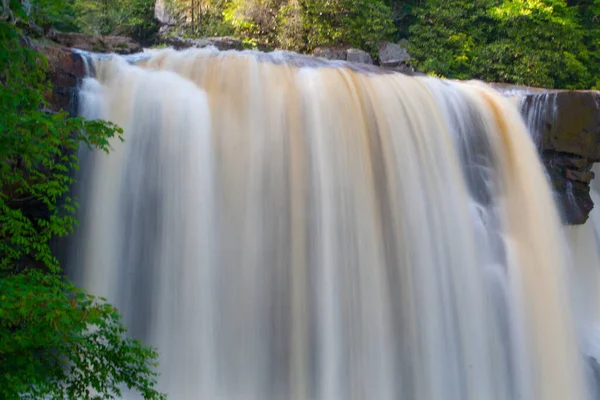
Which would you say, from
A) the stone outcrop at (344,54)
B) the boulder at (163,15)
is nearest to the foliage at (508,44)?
the stone outcrop at (344,54)

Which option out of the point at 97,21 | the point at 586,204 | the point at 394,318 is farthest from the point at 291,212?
the point at 97,21

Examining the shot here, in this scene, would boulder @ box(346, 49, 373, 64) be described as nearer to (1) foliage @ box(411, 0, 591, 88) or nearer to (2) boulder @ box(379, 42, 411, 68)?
(2) boulder @ box(379, 42, 411, 68)

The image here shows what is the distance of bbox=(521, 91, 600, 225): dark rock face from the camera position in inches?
408

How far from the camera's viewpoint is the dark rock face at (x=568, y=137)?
10.4 meters

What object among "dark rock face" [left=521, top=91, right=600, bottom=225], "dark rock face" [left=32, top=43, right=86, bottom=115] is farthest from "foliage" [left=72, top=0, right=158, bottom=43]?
"dark rock face" [left=521, top=91, right=600, bottom=225]

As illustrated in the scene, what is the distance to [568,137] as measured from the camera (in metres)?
10.4

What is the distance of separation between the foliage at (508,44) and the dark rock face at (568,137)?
6.45m

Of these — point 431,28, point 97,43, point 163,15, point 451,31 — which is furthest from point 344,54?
point 97,43

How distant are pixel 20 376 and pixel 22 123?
5.38 feet

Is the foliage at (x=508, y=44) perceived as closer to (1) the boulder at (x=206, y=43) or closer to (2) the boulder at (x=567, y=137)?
(1) the boulder at (x=206, y=43)

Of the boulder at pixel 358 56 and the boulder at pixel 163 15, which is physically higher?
the boulder at pixel 163 15

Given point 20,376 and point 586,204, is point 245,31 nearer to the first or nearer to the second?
point 586,204

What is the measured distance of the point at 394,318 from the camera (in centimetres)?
798

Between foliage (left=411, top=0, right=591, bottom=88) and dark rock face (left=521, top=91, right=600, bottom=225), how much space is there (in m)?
6.45
